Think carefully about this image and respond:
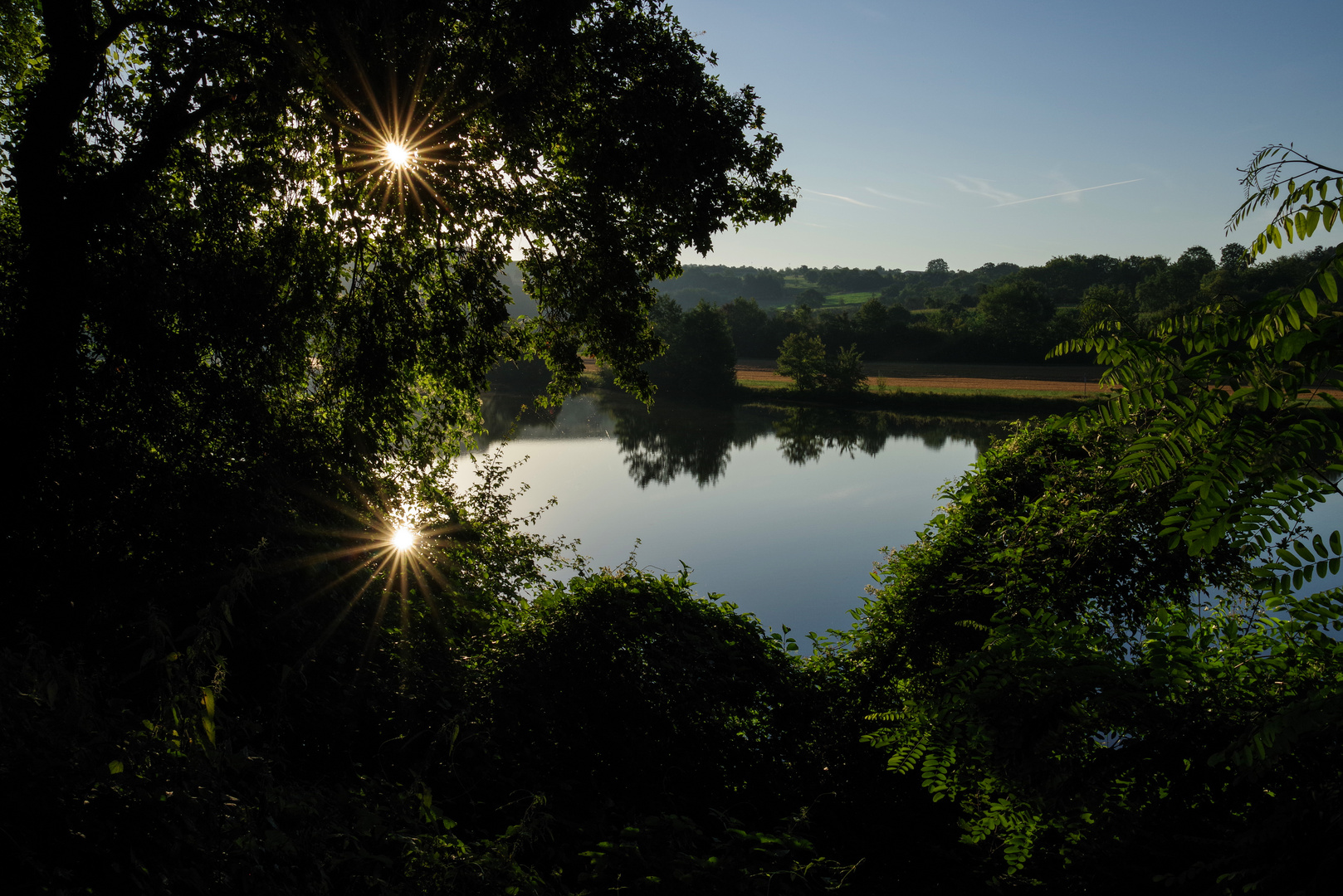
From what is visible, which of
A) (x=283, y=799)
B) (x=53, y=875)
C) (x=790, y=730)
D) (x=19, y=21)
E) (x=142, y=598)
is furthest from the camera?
(x=19, y=21)

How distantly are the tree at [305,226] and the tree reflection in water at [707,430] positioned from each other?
773 inches

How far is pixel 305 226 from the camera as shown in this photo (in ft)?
27.5

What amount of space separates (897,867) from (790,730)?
5.38 ft

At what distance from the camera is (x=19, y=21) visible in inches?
325

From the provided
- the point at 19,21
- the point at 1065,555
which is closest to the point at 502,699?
the point at 1065,555

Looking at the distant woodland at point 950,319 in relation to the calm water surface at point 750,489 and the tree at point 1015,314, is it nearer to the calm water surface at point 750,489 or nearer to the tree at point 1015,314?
the tree at point 1015,314

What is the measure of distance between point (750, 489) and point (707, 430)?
15575 millimetres

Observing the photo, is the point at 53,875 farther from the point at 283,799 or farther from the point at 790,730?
the point at 790,730

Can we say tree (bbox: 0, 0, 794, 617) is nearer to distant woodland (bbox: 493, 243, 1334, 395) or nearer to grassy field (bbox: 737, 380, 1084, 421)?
distant woodland (bbox: 493, 243, 1334, 395)

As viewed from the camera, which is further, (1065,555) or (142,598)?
(1065,555)

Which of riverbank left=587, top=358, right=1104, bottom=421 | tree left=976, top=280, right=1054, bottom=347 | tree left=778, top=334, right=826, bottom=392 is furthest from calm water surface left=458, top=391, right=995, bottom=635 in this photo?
tree left=976, top=280, right=1054, bottom=347

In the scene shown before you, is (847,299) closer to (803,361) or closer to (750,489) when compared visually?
(803,361)

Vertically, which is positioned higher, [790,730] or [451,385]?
[451,385]

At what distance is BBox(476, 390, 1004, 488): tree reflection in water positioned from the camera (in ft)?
109
